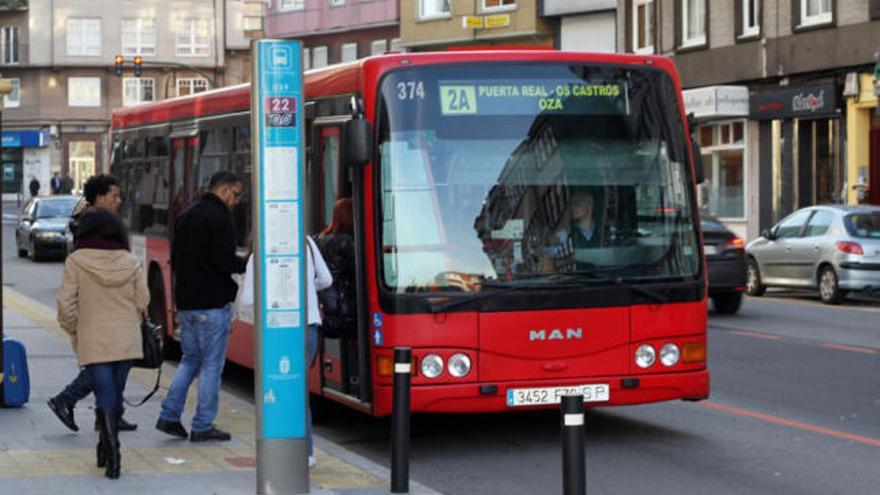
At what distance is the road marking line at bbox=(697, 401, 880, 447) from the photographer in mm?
→ 11820

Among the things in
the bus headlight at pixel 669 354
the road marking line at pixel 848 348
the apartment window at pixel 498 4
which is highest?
the apartment window at pixel 498 4

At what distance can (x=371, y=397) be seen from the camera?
11016 mm

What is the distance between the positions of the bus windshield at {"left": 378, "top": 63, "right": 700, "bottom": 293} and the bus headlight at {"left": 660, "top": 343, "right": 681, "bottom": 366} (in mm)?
452

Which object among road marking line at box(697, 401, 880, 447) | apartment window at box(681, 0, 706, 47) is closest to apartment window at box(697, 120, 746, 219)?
apartment window at box(681, 0, 706, 47)

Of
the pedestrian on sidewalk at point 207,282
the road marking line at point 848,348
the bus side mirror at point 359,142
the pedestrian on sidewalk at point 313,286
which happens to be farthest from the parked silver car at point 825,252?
the pedestrian on sidewalk at point 313,286

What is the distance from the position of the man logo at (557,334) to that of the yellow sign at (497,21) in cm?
4191

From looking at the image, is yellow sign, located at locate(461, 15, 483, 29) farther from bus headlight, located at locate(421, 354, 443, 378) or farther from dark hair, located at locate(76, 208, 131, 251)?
dark hair, located at locate(76, 208, 131, 251)

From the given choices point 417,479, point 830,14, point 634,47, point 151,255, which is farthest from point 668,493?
point 634,47

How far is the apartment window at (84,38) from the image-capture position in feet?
303

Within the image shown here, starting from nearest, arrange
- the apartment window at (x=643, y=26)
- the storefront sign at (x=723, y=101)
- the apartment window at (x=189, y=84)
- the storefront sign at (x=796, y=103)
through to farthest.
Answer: the storefront sign at (x=796, y=103) → the storefront sign at (x=723, y=101) → the apartment window at (x=643, y=26) → the apartment window at (x=189, y=84)

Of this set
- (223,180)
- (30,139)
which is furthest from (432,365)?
(30,139)

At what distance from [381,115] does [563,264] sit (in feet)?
4.92

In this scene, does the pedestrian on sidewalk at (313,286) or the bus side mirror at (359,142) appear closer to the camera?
the pedestrian on sidewalk at (313,286)

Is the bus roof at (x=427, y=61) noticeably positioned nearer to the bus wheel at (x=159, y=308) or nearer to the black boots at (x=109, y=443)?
the black boots at (x=109, y=443)
